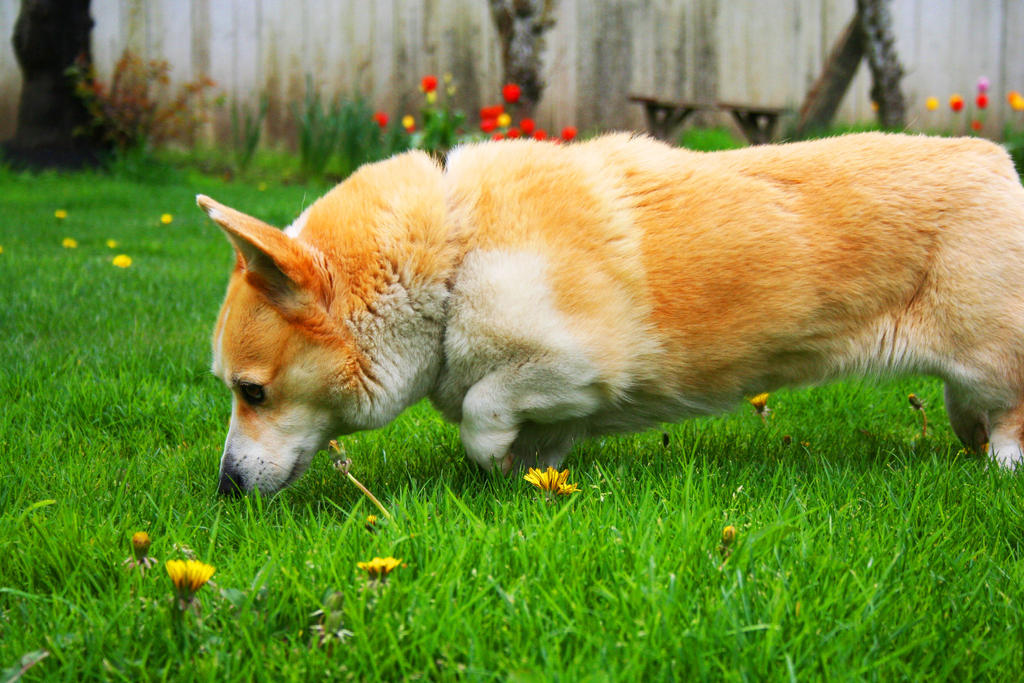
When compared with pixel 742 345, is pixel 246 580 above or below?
below

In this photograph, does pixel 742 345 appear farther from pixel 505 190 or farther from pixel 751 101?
pixel 751 101

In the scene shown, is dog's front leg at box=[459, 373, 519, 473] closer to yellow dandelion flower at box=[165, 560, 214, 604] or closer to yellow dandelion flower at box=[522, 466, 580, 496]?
yellow dandelion flower at box=[522, 466, 580, 496]

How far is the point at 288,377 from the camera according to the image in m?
2.45

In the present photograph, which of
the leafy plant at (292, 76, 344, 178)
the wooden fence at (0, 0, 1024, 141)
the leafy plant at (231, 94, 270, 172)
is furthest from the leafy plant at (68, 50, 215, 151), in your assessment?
the leafy plant at (292, 76, 344, 178)

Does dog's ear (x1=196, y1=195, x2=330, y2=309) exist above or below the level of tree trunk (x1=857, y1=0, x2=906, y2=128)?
below

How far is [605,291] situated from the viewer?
2449 millimetres

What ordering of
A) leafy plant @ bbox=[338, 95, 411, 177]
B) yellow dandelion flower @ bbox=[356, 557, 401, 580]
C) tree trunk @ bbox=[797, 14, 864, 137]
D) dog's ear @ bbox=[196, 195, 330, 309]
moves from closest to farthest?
yellow dandelion flower @ bbox=[356, 557, 401, 580] < dog's ear @ bbox=[196, 195, 330, 309] < tree trunk @ bbox=[797, 14, 864, 137] < leafy plant @ bbox=[338, 95, 411, 177]

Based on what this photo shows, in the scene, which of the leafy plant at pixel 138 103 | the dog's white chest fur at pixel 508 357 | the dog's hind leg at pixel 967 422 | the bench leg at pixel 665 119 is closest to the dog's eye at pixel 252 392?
the dog's white chest fur at pixel 508 357

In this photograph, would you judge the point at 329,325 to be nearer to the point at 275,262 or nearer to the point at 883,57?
the point at 275,262

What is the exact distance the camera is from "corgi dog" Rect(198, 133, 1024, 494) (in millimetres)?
2436

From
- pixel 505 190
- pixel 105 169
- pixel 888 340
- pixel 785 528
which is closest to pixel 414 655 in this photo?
pixel 785 528

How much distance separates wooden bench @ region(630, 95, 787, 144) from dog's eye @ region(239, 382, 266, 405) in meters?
7.67

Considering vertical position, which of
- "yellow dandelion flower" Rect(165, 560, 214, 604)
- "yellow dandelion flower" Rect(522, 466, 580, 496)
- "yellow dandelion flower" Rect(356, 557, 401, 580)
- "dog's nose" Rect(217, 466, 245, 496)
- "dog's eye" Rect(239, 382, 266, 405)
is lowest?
"dog's nose" Rect(217, 466, 245, 496)

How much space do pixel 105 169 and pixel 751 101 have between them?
726 cm
